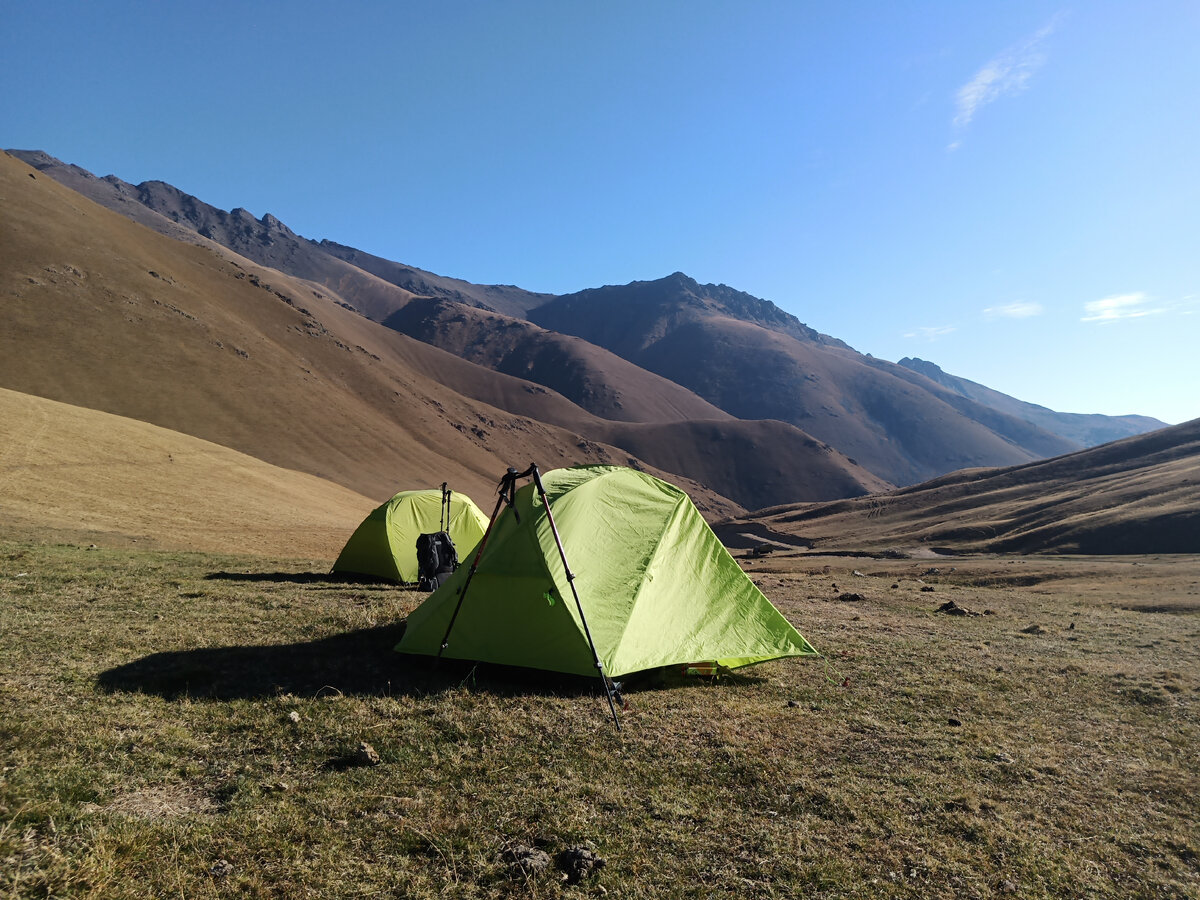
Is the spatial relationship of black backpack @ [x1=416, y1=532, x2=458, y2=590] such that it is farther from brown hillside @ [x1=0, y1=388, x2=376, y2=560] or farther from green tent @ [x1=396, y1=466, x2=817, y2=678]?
brown hillside @ [x1=0, y1=388, x2=376, y2=560]

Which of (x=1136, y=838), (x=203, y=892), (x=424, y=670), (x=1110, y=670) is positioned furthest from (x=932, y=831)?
(x=1110, y=670)

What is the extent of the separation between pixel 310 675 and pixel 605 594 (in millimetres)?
4201

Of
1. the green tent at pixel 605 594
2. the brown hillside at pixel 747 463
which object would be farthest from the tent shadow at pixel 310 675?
the brown hillside at pixel 747 463

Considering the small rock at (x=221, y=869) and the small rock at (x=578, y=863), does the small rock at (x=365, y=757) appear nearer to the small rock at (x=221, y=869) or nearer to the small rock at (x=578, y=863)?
the small rock at (x=221, y=869)

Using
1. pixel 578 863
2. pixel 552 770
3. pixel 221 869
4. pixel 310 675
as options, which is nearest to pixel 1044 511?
pixel 552 770

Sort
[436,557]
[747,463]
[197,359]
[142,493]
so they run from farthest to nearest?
[747,463] → [197,359] → [142,493] → [436,557]

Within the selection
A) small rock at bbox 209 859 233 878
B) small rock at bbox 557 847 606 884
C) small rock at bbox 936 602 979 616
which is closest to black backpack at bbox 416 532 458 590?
small rock at bbox 209 859 233 878

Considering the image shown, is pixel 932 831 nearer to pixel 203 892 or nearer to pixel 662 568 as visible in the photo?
pixel 662 568

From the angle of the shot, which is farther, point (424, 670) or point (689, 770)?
point (424, 670)

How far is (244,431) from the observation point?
77562 mm

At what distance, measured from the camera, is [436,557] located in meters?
16.1

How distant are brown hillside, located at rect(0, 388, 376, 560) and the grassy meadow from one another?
15120 millimetres

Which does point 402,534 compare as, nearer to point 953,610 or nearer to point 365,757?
point 365,757

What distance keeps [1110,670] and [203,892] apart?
13341mm
